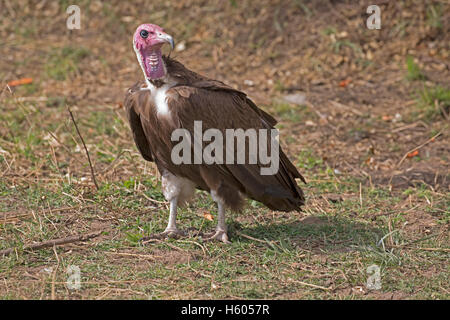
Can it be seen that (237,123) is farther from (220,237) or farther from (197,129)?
(220,237)

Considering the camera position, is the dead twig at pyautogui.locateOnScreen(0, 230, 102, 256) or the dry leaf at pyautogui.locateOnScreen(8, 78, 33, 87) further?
the dry leaf at pyautogui.locateOnScreen(8, 78, 33, 87)

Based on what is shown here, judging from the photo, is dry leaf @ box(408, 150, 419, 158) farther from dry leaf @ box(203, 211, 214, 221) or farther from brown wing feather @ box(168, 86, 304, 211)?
dry leaf @ box(203, 211, 214, 221)

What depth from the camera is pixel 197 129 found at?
4215 mm

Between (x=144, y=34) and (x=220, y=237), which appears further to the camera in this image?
(x=220, y=237)

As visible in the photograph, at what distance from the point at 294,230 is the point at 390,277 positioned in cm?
90

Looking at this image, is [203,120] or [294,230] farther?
[294,230]

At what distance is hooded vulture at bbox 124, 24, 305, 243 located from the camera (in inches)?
166

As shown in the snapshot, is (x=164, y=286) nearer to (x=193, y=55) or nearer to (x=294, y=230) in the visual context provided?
(x=294, y=230)

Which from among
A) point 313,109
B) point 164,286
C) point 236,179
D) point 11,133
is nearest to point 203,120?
point 236,179

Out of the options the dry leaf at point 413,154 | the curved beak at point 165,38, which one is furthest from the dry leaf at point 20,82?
the dry leaf at point 413,154

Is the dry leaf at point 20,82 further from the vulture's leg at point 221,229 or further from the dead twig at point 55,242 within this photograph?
the vulture's leg at point 221,229

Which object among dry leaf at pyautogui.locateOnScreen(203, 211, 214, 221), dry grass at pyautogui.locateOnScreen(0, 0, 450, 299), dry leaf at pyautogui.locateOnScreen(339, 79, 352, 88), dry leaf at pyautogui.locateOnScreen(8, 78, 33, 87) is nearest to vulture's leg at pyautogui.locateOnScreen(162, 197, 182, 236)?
dry grass at pyautogui.locateOnScreen(0, 0, 450, 299)

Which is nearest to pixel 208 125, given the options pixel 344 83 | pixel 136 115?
pixel 136 115
